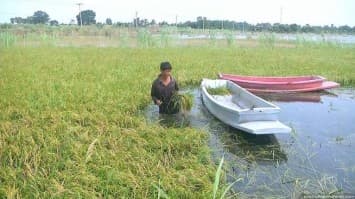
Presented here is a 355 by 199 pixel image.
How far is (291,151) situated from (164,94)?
2.48 m

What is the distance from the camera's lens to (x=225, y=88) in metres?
8.80

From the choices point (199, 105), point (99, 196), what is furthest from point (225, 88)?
point (99, 196)

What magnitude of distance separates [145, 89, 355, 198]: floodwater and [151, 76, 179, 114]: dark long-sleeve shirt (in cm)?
18

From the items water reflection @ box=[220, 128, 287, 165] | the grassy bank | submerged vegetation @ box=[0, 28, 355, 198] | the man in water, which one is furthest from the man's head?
water reflection @ box=[220, 128, 287, 165]

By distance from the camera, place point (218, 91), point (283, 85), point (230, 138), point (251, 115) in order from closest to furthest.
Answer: point (251, 115), point (230, 138), point (218, 91), point (283, 85)

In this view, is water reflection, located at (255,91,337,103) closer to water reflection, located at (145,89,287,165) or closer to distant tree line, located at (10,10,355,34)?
water reflection, located at (145,89,287,165)

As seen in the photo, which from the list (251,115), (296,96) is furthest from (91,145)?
(296,96)

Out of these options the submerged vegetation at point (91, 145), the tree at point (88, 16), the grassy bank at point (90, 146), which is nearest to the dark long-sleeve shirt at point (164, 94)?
the submerged vegetation at point (91, 145)

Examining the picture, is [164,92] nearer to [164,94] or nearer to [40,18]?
[164,94]

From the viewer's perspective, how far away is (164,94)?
6.79 meters

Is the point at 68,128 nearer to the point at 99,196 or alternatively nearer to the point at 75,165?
the point at 75,165

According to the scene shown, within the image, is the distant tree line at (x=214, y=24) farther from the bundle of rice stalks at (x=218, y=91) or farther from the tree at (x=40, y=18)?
the bundle of rice stalks at (x=218, y=91)

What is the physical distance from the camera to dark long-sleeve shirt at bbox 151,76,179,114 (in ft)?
22.2

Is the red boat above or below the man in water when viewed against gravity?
below
